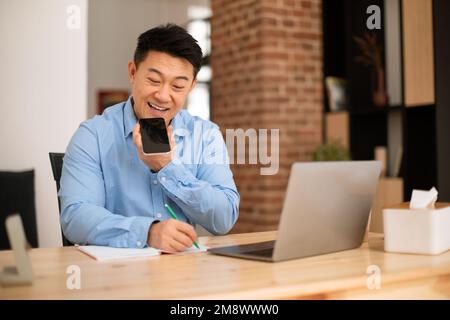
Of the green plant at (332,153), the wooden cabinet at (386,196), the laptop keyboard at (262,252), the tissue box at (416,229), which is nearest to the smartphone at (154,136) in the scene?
the laptop keyboard at (262,252)

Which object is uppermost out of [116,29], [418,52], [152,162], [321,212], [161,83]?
[116,29]

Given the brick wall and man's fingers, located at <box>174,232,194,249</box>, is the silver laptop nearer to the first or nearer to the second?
man's fingers, located at <box>174,232,194,249</box>

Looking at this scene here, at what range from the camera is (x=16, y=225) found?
3.58 ft

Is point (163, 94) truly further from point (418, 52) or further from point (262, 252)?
point (418, 52)

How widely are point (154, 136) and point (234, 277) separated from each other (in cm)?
65

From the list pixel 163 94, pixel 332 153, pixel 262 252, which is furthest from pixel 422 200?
pixel 332 153

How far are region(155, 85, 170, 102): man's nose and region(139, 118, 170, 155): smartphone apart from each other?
0.17 meters

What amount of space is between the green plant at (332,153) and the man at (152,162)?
2.39m

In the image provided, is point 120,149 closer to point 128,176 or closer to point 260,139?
point 128,176

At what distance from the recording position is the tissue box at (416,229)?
1.42 metres

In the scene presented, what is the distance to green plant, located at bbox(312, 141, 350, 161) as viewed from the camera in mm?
4242

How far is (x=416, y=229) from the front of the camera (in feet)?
4.72

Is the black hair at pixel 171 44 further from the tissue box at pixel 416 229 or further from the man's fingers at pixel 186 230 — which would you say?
the tissue box at pixel 416 229

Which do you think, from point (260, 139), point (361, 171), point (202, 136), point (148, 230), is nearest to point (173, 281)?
point (148, 230)
